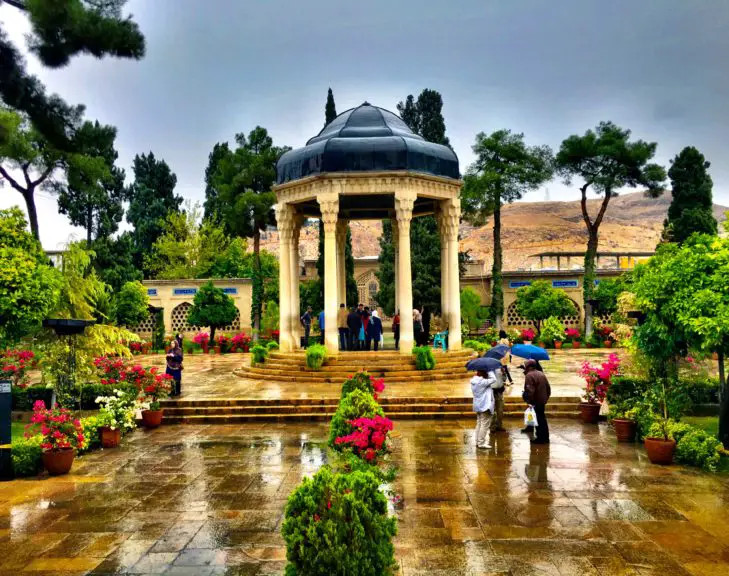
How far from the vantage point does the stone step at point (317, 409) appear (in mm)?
13703

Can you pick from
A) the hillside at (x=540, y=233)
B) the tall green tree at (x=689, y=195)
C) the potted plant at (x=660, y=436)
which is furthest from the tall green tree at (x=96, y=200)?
the hillside at (x=540, y=233)

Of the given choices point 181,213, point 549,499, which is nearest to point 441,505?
point 549,499

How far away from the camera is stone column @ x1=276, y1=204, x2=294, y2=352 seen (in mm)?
20266

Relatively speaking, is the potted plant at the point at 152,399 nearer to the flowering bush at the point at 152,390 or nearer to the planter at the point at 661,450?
the flowering bush at the point at 152,390

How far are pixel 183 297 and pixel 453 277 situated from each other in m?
19.8

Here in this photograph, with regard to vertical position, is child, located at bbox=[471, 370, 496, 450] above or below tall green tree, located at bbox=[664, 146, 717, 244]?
below

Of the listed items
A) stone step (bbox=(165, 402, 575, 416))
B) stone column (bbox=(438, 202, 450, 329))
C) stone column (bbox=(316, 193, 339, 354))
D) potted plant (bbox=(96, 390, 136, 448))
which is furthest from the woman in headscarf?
stone column (bbox=(438, 202, 450, 329))

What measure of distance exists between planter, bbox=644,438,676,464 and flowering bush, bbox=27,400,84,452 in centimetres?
862

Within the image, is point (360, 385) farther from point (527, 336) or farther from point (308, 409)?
point (527, 336)

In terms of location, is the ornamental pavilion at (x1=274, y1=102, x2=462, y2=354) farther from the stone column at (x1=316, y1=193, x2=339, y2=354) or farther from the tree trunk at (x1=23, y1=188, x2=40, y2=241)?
the tree trunk at (x1=23, y1=188, x2=40, y2=241)

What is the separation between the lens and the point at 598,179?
110 ft

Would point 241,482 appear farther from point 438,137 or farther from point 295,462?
point 438,137

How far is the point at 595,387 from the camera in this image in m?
12.6

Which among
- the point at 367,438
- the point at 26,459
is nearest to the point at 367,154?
the point at 367,438
